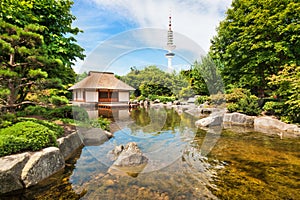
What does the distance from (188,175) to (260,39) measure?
1234 cm

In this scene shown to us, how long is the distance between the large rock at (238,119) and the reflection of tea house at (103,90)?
1292 centimetres

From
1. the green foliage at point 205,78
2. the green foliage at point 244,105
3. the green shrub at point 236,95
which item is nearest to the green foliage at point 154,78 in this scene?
the green shrub at point 236,95

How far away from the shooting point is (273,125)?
29.7ft

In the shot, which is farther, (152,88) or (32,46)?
(152,88)

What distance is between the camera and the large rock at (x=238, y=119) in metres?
10.2

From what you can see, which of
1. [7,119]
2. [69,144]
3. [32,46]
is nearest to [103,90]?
[32,46]

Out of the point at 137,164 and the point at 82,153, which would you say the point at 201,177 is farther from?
Result: the point at 82,153

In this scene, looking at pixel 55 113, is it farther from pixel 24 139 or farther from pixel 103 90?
pixel 103 90

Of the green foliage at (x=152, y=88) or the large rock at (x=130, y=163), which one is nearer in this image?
the large rock at (x=130, y=163)

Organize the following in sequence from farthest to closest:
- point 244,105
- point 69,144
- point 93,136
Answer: point 244,105, point 93,136, point 69,144

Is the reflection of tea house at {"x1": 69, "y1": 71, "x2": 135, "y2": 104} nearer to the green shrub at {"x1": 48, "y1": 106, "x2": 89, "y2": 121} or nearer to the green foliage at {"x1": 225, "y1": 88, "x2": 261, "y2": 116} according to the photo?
the green foliage at {"x1": 225, "y1": 88, "x2": 261, "y2": 116}

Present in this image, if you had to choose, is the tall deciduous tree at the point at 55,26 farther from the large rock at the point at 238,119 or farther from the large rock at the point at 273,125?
the large rock at the point at 273,125

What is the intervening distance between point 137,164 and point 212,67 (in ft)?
66.9

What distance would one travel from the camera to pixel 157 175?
12.9 feet
